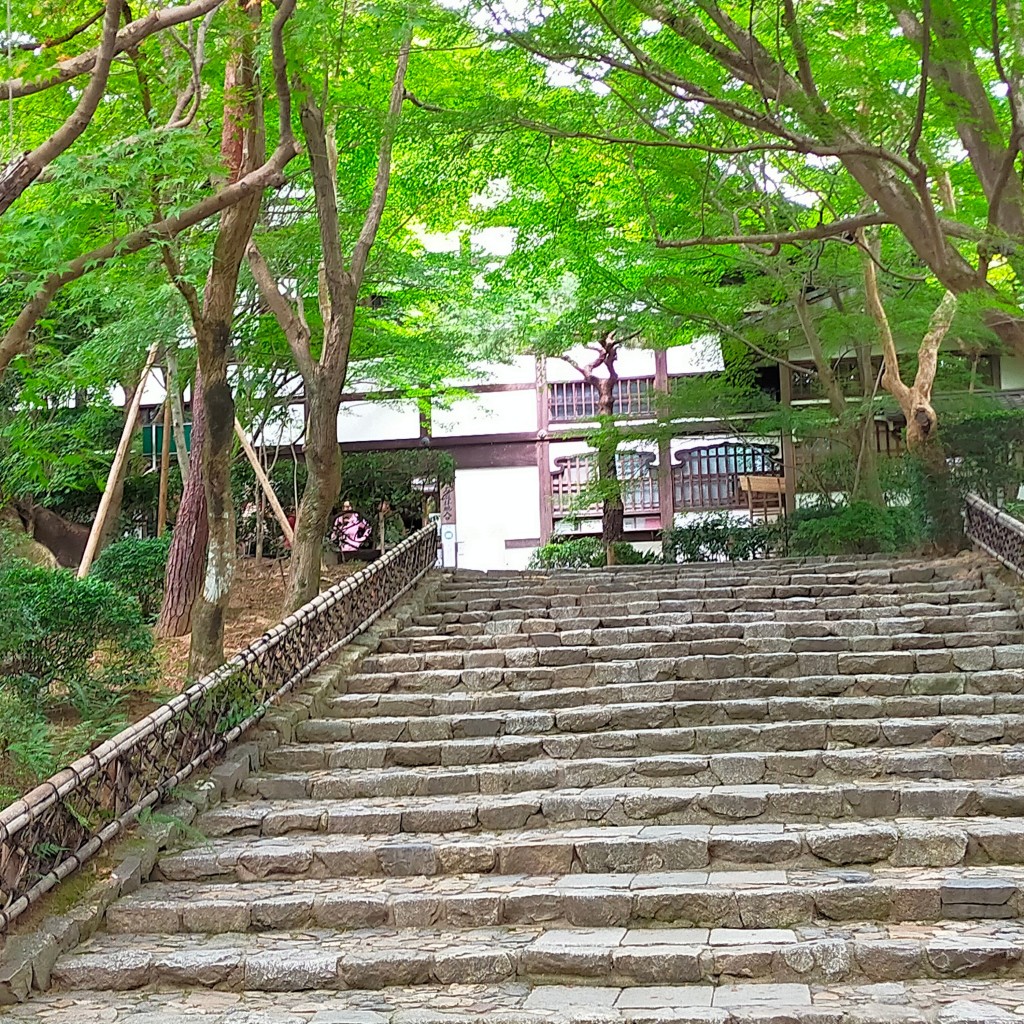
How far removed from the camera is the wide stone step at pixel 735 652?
9945 mm

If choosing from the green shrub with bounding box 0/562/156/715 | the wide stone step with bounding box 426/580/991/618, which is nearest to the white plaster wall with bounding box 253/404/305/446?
the wide stone step with bounding box 426/580/991/618

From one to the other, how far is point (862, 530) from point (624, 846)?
33.0 ft

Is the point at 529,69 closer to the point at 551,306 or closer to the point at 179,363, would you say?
the point at 179,363

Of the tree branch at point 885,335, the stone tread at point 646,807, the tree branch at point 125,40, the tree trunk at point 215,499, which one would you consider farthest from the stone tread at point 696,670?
the tree branch at point 125,40

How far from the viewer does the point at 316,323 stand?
630 inches

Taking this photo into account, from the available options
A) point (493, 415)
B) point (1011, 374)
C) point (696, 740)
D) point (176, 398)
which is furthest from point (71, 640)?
point (1011, 374)

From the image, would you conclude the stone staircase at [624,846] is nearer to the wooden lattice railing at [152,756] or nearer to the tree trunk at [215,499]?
the wooden lattice railing at [152,756]

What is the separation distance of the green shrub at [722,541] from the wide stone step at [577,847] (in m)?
10.9

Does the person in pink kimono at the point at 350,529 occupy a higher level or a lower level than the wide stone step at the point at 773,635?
higher

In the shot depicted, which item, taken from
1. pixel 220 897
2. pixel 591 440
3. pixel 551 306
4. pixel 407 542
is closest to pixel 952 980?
pixel 220 897

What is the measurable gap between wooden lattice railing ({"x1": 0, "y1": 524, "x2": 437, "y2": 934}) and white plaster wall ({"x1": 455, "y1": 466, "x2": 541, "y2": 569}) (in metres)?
9.50

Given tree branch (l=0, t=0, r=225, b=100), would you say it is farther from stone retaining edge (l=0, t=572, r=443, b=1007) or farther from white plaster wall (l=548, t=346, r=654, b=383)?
white plaster wall (l=548, t=346, r=654, b=383)

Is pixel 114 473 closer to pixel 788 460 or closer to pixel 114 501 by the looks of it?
pixel 114 501

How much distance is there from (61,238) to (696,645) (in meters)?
6.50
